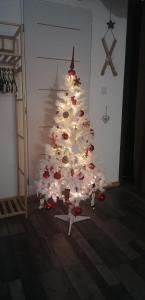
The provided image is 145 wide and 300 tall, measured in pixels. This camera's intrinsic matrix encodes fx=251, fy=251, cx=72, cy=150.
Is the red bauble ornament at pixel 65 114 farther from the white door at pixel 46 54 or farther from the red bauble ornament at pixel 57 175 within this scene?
the white door at pixel 46 54

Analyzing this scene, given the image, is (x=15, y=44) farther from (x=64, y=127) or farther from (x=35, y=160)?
(x=35, y=160)

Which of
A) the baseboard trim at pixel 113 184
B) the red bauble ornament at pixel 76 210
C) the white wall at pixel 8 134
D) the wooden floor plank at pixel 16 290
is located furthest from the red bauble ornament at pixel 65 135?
the baseboard trim at pixel 113 184

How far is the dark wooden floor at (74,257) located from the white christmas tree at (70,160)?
0.98 feet

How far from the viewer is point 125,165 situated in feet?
13.5

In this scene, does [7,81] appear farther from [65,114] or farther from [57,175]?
[57,175]

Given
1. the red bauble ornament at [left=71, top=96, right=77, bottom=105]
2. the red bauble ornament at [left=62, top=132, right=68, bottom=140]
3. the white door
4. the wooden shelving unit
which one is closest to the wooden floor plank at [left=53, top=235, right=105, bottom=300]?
the wooden shelving unit

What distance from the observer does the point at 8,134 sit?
3.00 m

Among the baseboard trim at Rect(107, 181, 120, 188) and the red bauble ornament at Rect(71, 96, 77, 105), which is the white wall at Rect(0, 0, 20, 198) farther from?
the baseboard trim at Rect(107, 181, 120, 188)

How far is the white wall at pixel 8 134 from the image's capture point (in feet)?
9.09

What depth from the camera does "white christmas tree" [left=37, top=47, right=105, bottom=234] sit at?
2.47 metres

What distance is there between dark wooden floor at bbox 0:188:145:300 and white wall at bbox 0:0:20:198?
46 centimetres

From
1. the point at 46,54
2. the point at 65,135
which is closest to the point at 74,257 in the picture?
the point at 65,135

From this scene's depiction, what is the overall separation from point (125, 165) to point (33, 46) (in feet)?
7.57

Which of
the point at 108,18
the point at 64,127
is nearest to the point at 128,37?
the point at 108,18
